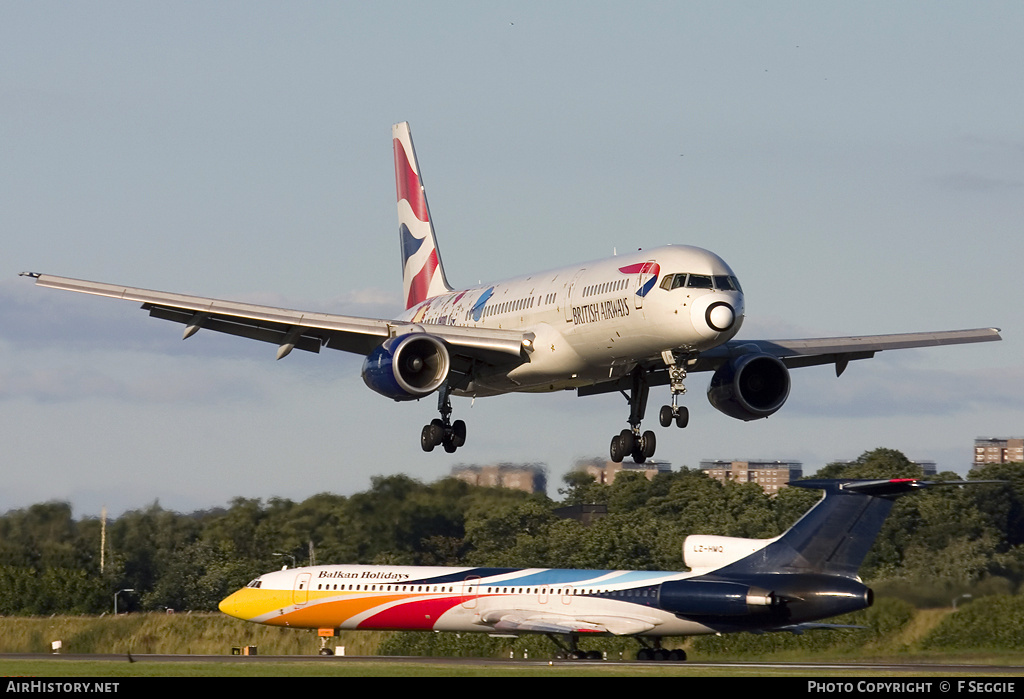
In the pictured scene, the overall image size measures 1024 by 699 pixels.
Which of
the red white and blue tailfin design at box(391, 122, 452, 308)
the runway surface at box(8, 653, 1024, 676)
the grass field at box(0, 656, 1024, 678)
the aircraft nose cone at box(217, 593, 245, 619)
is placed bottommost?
the runway surface at box(8, 653, 1024, 676)

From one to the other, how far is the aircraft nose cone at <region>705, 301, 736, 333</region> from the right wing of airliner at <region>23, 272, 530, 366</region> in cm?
603

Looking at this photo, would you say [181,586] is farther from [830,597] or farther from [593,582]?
[830,597]

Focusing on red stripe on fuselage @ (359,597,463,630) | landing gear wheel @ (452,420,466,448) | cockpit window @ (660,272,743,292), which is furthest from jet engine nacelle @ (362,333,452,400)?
red stripe on fuselage @ (359,597,463,630)

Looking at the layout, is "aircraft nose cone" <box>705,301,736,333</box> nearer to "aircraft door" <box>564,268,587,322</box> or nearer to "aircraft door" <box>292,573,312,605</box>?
Answer: "aircraft door" <box>564,268,587,322</box>

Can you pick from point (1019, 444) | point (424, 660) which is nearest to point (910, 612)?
point (424, 660)

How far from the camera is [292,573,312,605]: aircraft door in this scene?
177 feet

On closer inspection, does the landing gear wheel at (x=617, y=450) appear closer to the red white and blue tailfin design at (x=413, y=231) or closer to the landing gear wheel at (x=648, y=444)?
the landing gear wheel at (x=648, y=444)

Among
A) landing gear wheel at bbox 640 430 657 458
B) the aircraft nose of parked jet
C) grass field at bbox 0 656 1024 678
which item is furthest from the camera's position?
the aircraft nose of parked jet

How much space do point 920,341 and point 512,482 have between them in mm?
20995

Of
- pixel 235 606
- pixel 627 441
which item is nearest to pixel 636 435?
pixel 627 441

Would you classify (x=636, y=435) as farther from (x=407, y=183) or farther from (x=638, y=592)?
(x=407, y=183)

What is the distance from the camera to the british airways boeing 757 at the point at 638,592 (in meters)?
47.1

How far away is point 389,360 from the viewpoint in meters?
39.9

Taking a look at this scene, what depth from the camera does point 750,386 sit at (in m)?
42.4
